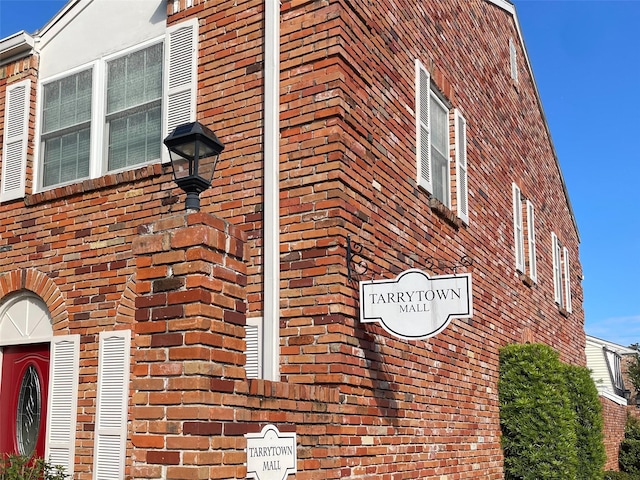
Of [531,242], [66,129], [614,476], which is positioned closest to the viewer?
[66,129]

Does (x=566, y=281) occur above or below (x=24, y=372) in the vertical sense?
above

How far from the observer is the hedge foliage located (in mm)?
10008

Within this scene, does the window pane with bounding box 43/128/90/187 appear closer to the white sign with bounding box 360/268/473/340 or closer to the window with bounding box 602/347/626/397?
the white sign with bounding box 360/268/473/340

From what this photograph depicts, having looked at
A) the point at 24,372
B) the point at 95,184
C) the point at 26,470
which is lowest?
the point at 26,470

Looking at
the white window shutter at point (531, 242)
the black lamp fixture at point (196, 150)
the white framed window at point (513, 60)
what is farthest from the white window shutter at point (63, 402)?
the white framed window at point (513, 60)

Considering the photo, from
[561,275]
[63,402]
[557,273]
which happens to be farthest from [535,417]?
[561,275]

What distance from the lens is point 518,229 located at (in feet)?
42.3

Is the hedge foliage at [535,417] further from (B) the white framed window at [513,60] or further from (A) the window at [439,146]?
(B) the white framed window at [513,60]

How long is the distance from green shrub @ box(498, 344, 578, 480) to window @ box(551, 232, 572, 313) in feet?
17.3

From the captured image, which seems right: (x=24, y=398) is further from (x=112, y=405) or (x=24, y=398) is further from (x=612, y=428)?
(x=612, y=428)

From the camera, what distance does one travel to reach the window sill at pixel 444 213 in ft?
28.7

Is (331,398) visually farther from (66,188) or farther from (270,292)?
(66,188)

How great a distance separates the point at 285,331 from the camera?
6723mm

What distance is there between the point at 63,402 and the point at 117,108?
323cm
